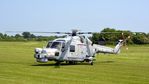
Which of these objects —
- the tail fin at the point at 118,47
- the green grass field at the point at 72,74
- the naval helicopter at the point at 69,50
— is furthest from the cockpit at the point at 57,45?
the tail fin at the point at 118,47

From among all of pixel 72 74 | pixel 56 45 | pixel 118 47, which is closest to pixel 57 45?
pixel 56 45

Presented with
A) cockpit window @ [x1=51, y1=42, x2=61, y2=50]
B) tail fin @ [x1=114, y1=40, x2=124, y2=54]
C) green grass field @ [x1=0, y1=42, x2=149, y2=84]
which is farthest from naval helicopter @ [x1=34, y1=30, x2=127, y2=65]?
tail fin @ [x1=114, y1=40, x2=124, y2=54]

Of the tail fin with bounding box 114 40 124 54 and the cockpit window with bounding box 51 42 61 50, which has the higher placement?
the cockpit window with bounding box 51 42 61 50

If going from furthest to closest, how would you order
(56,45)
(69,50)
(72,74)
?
(69,50)
(56,45)
(72,74)

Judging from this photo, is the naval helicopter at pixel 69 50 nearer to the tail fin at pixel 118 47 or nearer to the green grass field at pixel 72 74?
the green grass field at pixel 72 74

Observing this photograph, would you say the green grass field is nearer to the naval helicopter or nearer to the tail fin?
the naval helicopter

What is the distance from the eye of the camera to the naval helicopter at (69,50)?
28781mm

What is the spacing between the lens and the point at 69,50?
101 feet

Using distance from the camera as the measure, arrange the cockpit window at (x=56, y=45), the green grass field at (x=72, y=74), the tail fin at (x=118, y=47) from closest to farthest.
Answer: the green grass field at (x=72, y=74) < the cockpit window at (x=56, y=45) < the tail fin at (x=118, y=47)

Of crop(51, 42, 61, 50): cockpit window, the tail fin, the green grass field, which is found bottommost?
the green grass field

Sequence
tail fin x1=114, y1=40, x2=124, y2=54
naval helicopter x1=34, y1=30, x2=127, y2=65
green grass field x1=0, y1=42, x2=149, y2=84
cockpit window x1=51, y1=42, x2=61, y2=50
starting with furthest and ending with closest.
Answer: tail fin x1=114, y1=40, x2=124, y2=54 → cockpit window x1=51, y1=42, x2=61, y2=50 → naval helicopter x1=34, y1=30, x2=127, y2=65 → green grass field x1=0, y1=42, x2=149, y2=84

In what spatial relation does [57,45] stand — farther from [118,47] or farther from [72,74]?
[118,47]

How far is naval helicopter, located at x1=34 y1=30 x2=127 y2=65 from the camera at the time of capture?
28781 millimetres

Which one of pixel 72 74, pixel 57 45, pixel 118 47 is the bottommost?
pixel 72 74
